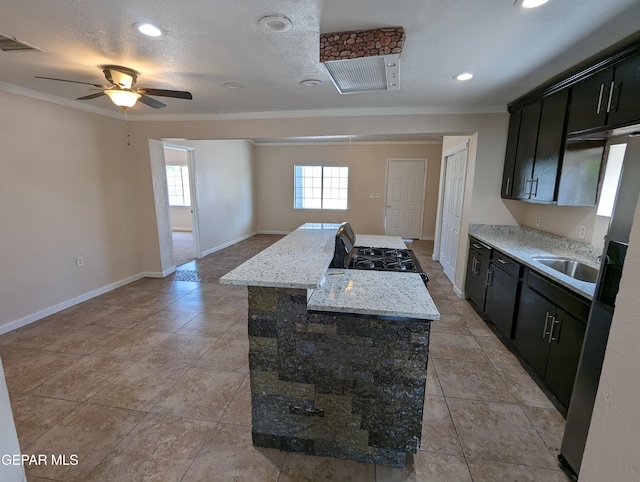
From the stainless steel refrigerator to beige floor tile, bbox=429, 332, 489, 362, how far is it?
1000 millimetres

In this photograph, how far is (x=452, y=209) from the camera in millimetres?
4613

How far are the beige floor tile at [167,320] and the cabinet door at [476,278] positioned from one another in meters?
3.25

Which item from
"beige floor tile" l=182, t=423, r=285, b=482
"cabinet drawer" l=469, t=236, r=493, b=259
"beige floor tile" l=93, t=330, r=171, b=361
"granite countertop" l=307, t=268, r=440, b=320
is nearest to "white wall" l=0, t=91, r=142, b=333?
"beige floor tile" l=93, t=330, r=171, b=361

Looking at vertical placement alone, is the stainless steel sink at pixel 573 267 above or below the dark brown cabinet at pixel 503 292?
above

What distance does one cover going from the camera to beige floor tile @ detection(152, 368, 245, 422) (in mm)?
1937

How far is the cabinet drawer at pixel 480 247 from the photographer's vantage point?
3104 mm

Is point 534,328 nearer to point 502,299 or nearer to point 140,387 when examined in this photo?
point 502,299

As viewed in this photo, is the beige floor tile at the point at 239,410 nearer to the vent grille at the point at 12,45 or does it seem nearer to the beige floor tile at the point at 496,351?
the beige floor tile at the point at 496,351

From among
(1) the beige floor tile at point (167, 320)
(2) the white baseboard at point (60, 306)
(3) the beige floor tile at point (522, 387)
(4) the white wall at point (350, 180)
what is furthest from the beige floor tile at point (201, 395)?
(4) the white wall at point (350, 180)

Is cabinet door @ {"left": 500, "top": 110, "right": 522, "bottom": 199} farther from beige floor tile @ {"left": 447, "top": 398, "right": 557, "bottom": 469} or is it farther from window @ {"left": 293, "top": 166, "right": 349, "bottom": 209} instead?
window @ {"left": 293, "top": 166, "right": 349, "bottom": 209}

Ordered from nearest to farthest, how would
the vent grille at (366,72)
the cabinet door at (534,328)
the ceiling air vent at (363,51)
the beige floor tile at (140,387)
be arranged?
1. the ceiling air vent at (363,51)
2. the vent grille at (366,72)
3. the beige floor tile at (140,387)
4. the cabinet door at (534,328)

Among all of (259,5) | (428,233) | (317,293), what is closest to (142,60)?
(259,5)

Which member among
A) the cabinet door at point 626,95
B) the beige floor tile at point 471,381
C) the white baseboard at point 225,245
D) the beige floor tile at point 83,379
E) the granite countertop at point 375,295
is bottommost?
the beige floor tile at point 83,379

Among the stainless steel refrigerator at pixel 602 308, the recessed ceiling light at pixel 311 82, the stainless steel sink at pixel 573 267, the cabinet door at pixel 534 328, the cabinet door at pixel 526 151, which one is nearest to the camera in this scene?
the stainless steel refrigerator at pixel 602 308
